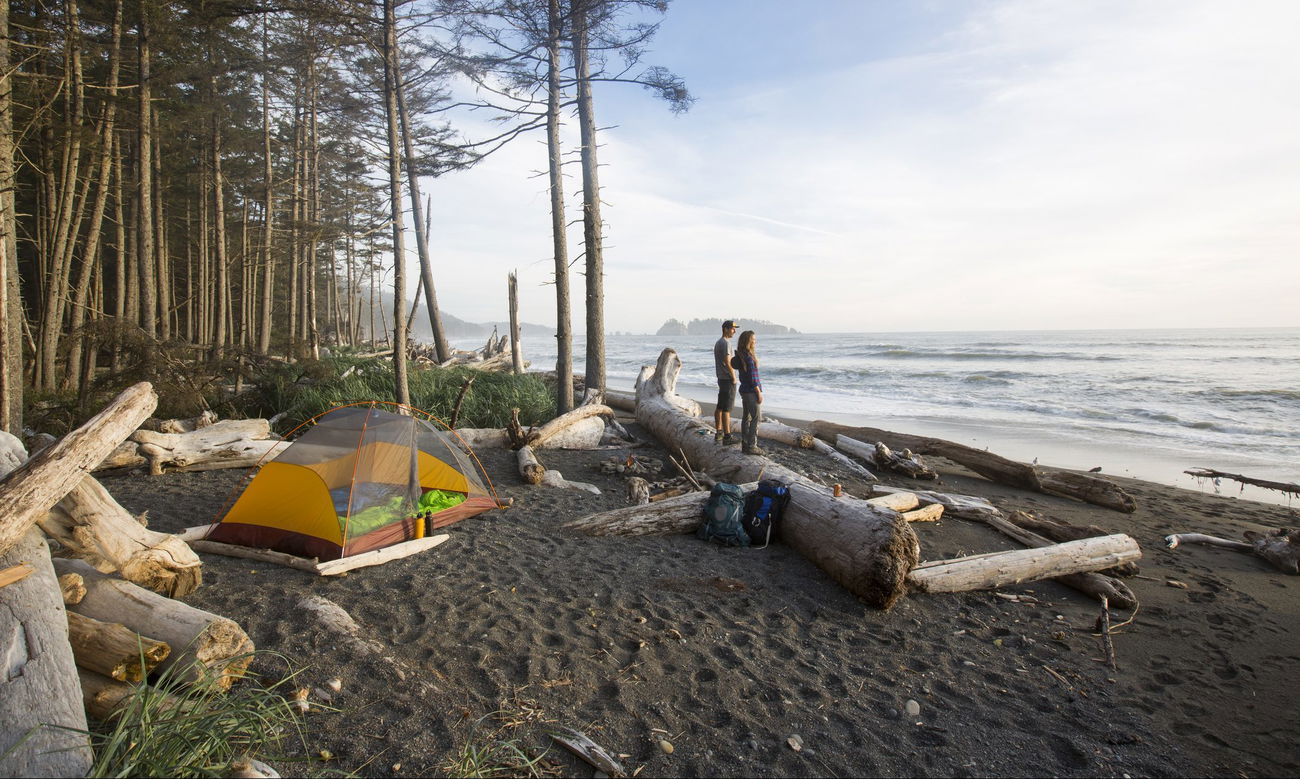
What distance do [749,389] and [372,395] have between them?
6538mm

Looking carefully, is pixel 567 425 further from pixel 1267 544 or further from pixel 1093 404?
pixel 1093 404

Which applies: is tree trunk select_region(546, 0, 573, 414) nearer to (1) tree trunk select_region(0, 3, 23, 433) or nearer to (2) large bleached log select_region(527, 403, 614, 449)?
(2) large bleached log select_region(527, 403, 614, 449)

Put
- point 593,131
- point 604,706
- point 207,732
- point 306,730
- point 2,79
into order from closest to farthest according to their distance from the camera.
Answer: point 207,732 → point 306,730 → point 604,706 → point 2,79 → point 593,131

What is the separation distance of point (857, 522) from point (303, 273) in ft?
71.9

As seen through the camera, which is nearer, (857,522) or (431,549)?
(857,522)

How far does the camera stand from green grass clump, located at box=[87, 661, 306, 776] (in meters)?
1.98

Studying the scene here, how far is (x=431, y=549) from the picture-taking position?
5062mm

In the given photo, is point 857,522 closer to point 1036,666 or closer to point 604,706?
point 1036,666

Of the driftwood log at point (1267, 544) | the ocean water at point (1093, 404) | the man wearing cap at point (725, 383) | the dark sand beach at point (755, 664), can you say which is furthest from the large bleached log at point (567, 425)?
the driftwood log at point (1267, 544)

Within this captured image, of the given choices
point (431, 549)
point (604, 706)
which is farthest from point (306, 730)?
point (431, 549)

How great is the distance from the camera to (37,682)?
85.0 inches

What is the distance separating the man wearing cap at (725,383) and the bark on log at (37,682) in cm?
688

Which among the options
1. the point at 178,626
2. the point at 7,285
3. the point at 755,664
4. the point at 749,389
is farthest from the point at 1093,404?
the point at 7,285

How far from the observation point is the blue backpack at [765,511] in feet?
18.1
